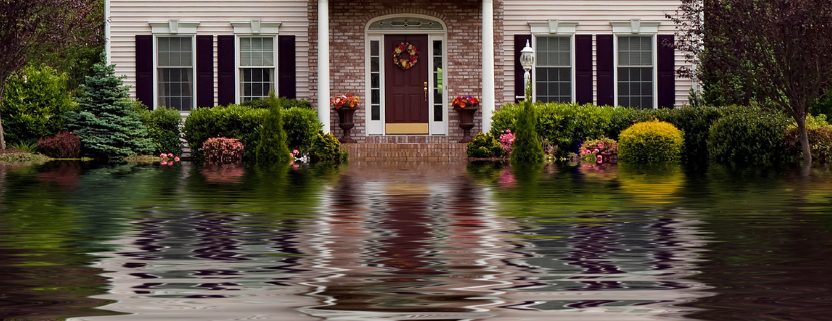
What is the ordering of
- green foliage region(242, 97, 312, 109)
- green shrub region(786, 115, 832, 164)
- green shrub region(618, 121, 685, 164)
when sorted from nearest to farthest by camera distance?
1. green shrub region(786, 115, 832, 164)
2. green shrub region(618, 121, 685, 164)
3. green foliage region(242, 97, 312, 109)

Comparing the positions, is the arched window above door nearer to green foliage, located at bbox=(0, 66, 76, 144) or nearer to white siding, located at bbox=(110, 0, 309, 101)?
white siding, located at bbox=(110, 0, 309, 101)

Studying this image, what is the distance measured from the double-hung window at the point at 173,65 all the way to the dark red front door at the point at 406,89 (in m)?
4.57

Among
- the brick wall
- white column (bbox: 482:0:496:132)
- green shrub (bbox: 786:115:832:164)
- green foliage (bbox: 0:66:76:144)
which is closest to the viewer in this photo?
green shrub (bbox: 786:115:832:164)

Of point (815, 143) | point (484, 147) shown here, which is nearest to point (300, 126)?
point (484, 147)

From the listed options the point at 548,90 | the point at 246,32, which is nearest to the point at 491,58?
the point at 548,90

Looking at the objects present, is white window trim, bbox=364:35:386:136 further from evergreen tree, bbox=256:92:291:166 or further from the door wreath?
evergreen tree, bbox=256:92:291:166

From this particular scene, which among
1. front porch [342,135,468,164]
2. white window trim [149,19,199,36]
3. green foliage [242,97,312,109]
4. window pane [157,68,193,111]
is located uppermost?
white window trim [149,19,199,36]

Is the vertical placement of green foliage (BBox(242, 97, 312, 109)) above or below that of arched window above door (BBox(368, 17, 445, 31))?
below

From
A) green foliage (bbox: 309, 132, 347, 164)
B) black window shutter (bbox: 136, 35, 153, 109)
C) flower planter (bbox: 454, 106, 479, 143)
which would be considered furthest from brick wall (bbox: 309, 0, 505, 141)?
black window shutter (bbox: 136, 35, 153, 109)

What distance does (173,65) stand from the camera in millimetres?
31906

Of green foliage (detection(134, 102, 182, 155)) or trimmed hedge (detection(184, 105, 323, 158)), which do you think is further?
green foliage (detection(134, 102, 182, 155))

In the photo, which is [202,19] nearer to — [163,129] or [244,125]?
[163,129]

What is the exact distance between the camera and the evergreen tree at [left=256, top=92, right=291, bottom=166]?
27.9 m

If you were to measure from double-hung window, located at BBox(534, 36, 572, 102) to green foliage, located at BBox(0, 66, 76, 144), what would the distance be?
10.7m
